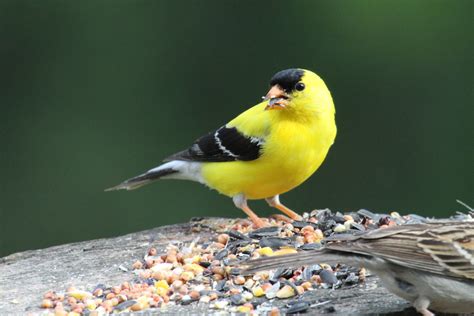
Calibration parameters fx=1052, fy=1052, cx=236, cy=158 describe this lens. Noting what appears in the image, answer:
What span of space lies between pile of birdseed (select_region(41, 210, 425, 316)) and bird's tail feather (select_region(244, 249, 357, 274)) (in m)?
0.15

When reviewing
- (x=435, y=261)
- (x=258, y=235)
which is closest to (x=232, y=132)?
(x=258, y=235)

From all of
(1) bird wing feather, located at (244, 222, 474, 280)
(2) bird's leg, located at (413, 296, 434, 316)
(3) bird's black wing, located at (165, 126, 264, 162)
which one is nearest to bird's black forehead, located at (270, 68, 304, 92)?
(3) bird's black wing, located at (165, 126, 264, 162)

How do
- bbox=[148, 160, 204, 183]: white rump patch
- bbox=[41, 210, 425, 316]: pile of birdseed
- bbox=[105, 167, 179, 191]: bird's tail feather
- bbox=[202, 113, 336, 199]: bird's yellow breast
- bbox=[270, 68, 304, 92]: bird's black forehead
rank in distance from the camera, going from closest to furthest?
bbox=[41, 210, 425, 316]: pile of birdseed
bbox=[202, 113, 336, 199]: bird's yellow breast
bbox=[270, 68, 304, 92]: bird's black forehead
bbox=[148, 160, 204, 183]: white rump patch
bbox=[105, 167, 179, 191]: bird's tail feather

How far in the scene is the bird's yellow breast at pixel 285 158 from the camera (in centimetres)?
522

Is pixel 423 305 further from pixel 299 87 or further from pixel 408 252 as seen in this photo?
pixel 299 87

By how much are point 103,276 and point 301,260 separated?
46.2 inches

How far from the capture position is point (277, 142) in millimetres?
5250

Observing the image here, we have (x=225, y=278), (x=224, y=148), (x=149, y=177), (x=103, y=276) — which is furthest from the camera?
(x=149, y=177)

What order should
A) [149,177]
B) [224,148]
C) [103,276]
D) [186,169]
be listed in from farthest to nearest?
[149,177] < [186,169] < [224,148] < [103,276]

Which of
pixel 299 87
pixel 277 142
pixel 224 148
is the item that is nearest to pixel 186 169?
pixel 224 148

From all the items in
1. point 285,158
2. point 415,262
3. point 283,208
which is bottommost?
point 283,208

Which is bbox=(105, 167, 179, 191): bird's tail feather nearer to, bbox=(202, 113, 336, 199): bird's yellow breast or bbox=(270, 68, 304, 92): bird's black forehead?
bbox=(202, 113, 336, 199): bird's yellow breast

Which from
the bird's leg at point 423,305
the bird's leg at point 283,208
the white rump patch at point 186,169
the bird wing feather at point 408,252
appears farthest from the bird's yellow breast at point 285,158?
the bird's leg at point 423,305

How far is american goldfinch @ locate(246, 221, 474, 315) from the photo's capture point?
3.53 m
